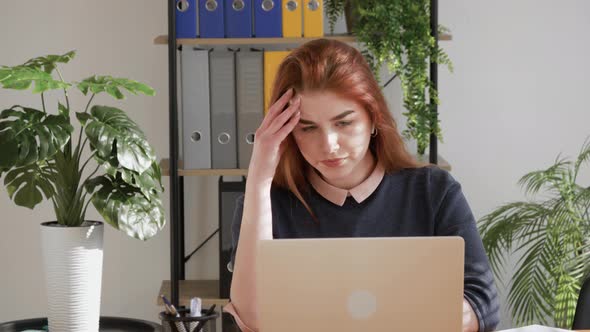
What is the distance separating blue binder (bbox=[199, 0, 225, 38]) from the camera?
3135 mm

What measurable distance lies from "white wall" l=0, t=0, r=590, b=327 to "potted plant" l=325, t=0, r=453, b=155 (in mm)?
455

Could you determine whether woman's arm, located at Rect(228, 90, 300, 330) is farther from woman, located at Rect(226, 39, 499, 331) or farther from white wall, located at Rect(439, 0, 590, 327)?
white wall, located at Rect(439, 0, 590, 327)

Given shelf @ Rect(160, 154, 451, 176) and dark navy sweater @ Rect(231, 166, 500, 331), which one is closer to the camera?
dark navy sweater @ Rect(231, 166, 500, 331)

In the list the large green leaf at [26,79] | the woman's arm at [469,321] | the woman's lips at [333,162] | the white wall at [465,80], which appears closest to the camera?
the woman's arm at [469,321]

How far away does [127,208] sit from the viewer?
2.75 meters

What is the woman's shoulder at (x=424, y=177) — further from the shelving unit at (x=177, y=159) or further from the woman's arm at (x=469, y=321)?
the shelving unit at (x=177, y=159)

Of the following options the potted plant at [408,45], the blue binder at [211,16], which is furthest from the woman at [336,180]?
the blue binder at [211,16]

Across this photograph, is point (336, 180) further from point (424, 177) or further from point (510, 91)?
point (510, 91)

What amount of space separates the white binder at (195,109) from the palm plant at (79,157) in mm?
328

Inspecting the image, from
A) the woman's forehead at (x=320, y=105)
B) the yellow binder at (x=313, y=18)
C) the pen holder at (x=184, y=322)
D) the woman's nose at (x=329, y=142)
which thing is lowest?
the pen holder at (x=184, y=322)

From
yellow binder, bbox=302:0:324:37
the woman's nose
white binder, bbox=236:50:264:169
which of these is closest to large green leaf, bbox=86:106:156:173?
white binder, bbox=236:50:264:169

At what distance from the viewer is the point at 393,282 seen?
1.38 meters

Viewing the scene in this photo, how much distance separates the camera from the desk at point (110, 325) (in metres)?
2.77

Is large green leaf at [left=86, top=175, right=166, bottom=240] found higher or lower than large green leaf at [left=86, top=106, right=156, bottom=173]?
lower
